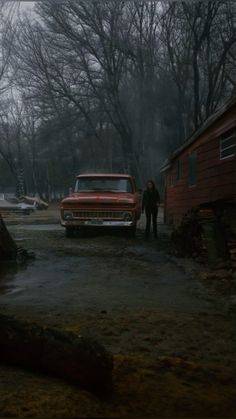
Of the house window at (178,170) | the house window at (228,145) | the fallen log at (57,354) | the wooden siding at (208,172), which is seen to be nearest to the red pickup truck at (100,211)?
the wooden siding at (208,172)

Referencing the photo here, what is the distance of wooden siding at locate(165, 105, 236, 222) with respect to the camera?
36.6 ft

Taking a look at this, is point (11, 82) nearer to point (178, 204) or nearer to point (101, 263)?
point (178, 204)

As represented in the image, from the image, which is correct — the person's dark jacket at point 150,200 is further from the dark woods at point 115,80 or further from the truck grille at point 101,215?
the dark woods at point 115,80

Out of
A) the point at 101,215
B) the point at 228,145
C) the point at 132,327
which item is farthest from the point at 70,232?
the point at 132,327

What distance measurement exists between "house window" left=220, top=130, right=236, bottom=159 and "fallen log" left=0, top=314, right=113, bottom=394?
866cm

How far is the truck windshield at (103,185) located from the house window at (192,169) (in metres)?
1.91

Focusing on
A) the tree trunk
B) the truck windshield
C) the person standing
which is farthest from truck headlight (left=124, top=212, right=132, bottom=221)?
the tree trunk

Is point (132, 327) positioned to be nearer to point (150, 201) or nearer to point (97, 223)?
point (97, 223)

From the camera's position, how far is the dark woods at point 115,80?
19922mm

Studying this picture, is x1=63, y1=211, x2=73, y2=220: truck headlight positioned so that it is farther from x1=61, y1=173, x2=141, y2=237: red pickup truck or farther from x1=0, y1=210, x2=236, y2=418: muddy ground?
x1=0, y1=210, x2=236, y2=418: muddy ground

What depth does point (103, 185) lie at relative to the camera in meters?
15.1

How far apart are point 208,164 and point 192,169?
2408 mm

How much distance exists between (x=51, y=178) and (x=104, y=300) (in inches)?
1204

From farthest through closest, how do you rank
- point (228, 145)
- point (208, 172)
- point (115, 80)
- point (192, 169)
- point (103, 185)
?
point (115, 80) < point (192, 169) < point (103, 185) < point (208, 172) < point (228, 145)
